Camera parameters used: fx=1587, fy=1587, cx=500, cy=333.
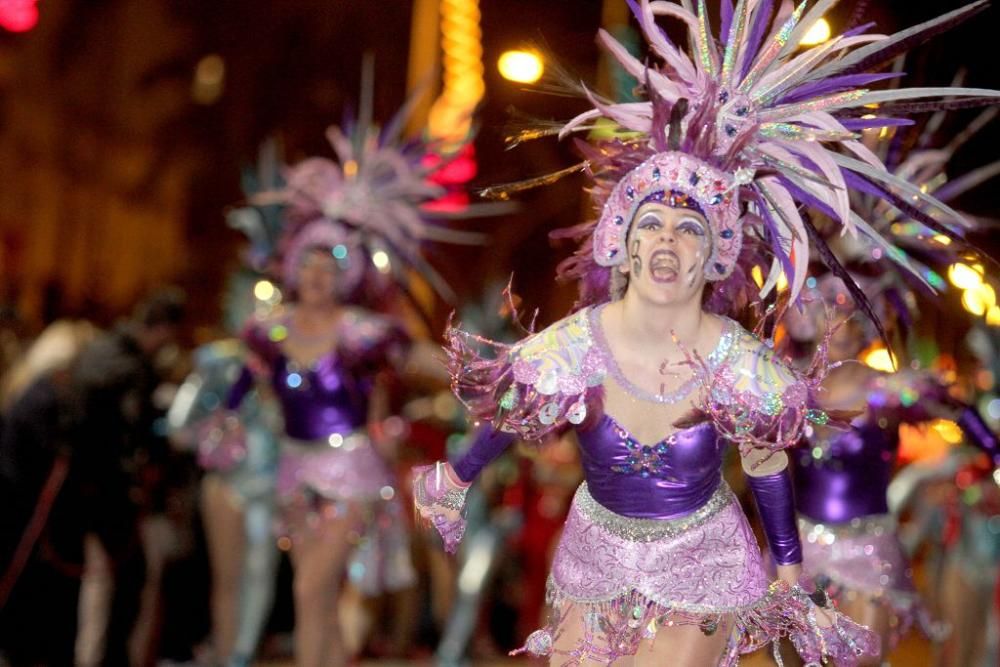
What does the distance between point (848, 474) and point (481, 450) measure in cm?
210

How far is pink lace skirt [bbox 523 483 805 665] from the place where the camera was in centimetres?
423

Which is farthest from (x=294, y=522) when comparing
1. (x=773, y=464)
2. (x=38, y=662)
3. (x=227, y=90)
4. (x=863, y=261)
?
(x=227, y=90)

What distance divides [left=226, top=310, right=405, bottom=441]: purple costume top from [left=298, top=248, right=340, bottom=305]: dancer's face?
14cm

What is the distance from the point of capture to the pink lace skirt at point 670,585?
13.9 ft

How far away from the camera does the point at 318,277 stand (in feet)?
24.0

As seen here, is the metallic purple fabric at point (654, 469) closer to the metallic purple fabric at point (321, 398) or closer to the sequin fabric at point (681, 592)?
the sequin fabric at point (681, 592)

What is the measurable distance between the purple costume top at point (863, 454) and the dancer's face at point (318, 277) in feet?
7.89

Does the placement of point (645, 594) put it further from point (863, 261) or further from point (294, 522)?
point (294, 522)

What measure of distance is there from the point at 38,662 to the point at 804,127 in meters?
5.26

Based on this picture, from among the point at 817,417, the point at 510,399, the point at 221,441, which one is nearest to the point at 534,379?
the point at 510,399

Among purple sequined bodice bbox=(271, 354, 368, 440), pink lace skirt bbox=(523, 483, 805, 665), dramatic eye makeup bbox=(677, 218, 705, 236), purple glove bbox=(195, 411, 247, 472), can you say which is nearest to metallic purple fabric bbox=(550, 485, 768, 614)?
pink lace skirt bbox=(523, 483, 805, 665)

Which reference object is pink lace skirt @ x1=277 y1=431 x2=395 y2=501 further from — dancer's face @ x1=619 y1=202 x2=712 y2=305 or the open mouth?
the open mouth

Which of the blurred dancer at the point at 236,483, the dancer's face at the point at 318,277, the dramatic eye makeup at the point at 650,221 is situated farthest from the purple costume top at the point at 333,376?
the dramatic eye makeup at the point at 650,221

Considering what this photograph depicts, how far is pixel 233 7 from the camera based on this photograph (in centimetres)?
1759
